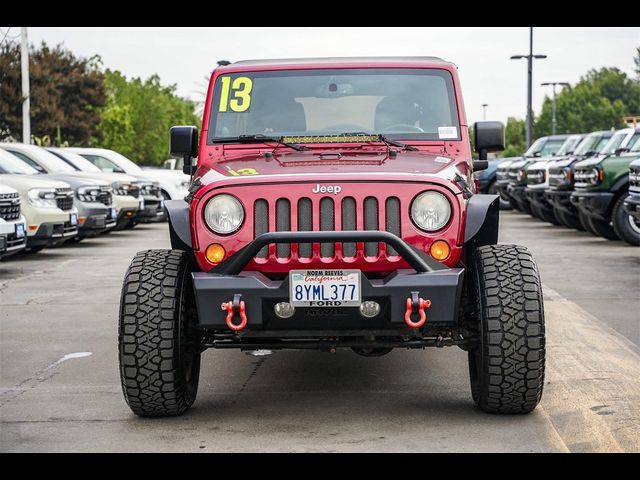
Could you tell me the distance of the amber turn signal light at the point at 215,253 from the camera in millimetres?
6809

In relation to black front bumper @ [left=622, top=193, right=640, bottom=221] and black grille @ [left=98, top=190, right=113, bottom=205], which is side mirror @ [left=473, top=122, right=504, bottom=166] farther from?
black grille @ [left=98, top=190, right=113, bottom=205]

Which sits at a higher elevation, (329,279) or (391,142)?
(391,142)

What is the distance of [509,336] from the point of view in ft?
21.4

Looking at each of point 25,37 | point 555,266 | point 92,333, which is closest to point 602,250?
point 555,266

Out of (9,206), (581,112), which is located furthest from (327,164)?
(581,112)

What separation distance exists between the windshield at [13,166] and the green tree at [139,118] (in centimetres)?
3534

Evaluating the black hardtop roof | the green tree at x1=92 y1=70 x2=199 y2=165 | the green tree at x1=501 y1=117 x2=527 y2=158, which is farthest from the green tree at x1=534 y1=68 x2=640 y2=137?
the black hardtop roof

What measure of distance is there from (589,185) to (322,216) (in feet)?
43.2

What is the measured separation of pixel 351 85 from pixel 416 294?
227 centimetres

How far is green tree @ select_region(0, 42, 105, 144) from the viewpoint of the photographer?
3819 cm

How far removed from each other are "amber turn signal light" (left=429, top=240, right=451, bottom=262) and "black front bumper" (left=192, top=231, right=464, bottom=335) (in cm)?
20

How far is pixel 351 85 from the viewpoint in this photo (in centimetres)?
829

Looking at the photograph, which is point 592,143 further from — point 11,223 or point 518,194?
point 11,223
